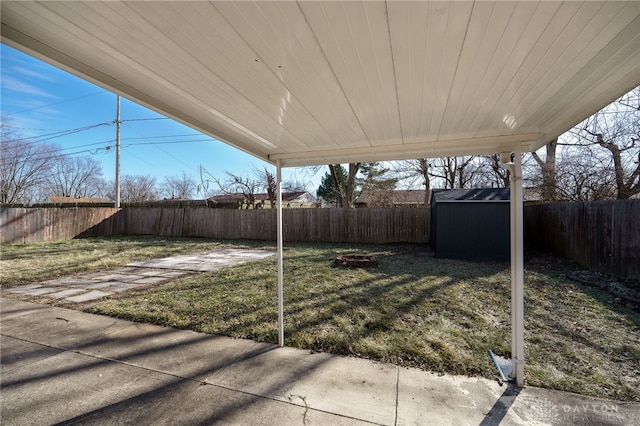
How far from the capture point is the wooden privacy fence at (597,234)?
450 centimetres

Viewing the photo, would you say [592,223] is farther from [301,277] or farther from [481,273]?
[301,277]

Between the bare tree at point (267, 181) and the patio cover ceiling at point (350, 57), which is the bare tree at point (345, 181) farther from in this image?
the patio cover ceiling at point (350, 57)

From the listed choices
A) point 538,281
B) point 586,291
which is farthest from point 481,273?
point 586,291

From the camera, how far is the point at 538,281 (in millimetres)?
4750

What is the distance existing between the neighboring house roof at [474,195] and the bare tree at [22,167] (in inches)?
926

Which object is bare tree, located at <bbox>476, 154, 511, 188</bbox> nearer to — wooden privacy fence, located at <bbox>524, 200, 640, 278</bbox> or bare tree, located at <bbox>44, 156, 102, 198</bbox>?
wooden privacy fence, located at <bbox>524, 200, 640, 278</bbox>

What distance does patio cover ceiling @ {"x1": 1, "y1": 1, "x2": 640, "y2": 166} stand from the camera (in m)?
1.04

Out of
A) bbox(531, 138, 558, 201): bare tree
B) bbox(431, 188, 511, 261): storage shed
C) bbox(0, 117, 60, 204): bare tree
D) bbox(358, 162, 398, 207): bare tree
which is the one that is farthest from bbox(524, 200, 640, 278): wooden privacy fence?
bbox(0, 117, 60, 204): bare tree

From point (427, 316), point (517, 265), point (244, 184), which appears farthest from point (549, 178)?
point (244, 184)

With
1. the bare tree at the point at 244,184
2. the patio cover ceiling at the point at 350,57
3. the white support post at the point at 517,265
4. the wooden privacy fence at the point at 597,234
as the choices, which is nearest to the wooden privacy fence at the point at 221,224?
the bare tree at the point at 244,184

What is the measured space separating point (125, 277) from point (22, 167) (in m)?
23.6

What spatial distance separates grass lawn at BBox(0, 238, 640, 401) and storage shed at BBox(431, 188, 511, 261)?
1221 mm

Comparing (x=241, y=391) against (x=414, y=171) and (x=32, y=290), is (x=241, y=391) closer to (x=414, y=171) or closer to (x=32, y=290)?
(x=32, y=290)

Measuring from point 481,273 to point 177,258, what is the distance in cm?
747
